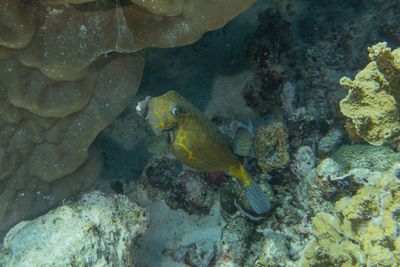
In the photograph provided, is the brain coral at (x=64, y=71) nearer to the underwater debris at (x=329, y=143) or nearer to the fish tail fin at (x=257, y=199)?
the fish tail fin at (x=257, y=199)

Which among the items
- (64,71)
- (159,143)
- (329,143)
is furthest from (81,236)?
(329,143)

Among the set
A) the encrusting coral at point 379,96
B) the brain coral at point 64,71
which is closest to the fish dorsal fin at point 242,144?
the encrusting coral at point 379,96

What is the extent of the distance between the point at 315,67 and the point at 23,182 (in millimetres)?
5662

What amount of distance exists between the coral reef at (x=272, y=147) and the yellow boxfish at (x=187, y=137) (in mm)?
597

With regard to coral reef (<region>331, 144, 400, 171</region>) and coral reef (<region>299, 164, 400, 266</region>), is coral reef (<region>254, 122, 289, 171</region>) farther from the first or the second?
coral reef (<region>299, 164, 400, 266</region>)

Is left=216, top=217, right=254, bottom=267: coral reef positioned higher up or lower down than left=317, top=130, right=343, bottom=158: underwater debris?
lower down

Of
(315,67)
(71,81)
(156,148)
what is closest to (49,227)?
(156,148)

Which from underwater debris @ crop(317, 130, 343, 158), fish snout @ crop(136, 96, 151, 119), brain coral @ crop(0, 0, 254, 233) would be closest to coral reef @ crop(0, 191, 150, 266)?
brain coral @ crop(0, 0, 254, 233)

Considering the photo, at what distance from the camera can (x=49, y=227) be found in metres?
2.99

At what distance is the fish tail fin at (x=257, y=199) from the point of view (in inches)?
149

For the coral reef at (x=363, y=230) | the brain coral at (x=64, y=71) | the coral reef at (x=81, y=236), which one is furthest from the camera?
the brain coral at (x=64, y=71)

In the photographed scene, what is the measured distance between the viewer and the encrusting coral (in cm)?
284

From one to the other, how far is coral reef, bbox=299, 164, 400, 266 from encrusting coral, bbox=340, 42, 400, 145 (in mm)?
449

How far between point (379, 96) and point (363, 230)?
1.43 metres
